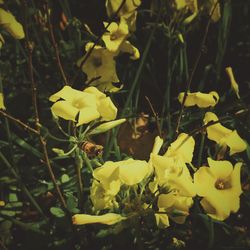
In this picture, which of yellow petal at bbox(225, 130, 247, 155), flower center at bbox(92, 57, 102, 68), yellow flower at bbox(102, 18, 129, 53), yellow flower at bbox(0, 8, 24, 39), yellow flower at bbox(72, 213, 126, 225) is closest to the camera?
yellow flower at bbox(72, 213, 126, 225)

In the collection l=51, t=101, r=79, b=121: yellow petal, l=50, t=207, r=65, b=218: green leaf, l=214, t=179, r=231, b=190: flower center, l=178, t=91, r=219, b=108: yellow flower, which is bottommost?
l=50, t=207, r=65, b=218: green leaf

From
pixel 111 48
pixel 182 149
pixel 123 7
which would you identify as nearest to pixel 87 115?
pixel 182 149

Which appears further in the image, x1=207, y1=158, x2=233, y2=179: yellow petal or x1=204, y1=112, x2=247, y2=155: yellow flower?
x1=204, y1=112, x2=247, y2=155: yellow flower

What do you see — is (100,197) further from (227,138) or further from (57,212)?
(227,138)

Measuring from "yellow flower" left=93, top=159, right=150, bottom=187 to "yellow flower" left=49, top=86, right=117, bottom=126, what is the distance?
164 millimetres

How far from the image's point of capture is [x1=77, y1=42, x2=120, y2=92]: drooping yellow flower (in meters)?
1.53

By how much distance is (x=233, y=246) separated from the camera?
1466mm

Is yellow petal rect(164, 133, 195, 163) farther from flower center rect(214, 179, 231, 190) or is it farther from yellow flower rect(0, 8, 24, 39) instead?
yellow flower rect(0, 8, 24, 39)

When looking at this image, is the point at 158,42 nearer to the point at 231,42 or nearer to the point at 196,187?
the point at 231,42

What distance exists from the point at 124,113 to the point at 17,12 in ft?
2.94

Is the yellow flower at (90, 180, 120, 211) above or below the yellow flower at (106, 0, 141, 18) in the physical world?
below

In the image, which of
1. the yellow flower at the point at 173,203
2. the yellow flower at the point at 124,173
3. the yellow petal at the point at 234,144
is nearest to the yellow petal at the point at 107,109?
the yellow flower at the point at 124,173

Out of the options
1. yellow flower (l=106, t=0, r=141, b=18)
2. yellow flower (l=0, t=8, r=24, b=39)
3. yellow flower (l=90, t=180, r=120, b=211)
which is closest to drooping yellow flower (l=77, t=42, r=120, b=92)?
yellow flower (l=106, t=0, r=141, b=18)

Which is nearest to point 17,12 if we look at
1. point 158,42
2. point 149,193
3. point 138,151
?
point 158,42
